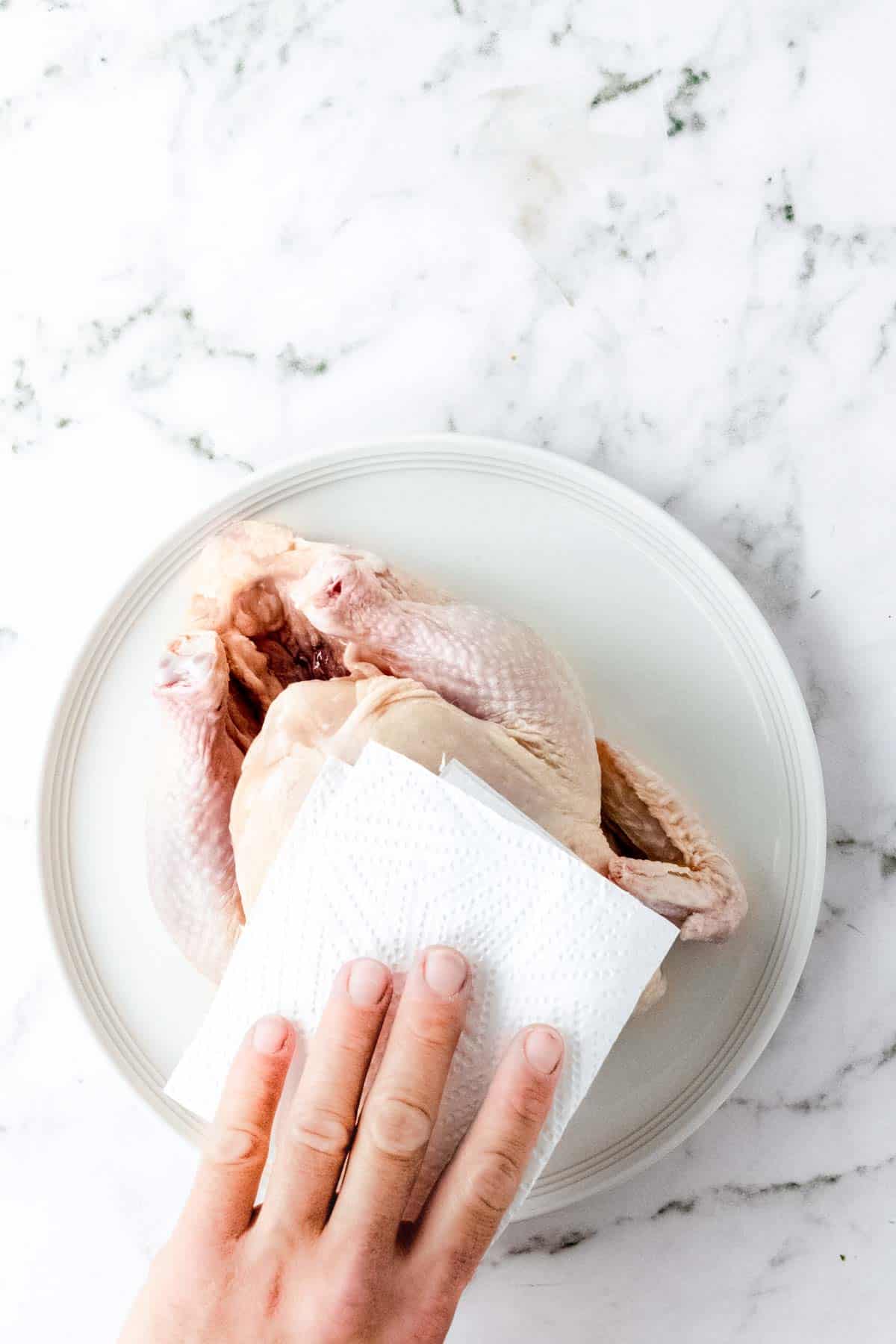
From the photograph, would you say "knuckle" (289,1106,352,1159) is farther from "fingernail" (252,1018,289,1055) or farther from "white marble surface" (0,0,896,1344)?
"white marble surface" (0,0,896,1344)

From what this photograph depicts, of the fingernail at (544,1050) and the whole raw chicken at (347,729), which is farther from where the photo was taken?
the whole raw chicken at (347,729)

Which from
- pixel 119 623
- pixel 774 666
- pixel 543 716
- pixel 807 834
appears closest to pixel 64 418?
pixel 119 623

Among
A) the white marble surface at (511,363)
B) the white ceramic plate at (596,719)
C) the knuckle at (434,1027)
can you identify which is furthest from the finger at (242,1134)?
the white marble surface at (511,363)

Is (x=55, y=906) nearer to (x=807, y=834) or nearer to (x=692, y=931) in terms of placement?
(x=692, y=931)

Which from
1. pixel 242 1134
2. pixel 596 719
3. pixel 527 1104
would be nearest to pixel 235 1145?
pixel 242 1134

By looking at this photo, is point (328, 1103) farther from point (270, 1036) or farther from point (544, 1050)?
point (544, 1050)

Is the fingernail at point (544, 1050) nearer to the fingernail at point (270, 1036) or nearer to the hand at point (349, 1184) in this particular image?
the hand at point (349, 1184)
